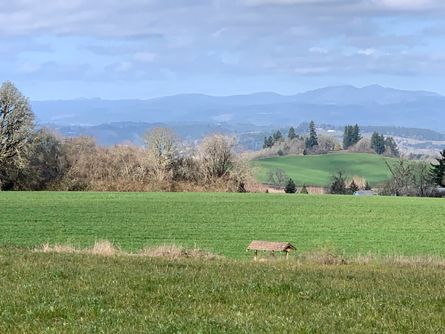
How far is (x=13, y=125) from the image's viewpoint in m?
76.2

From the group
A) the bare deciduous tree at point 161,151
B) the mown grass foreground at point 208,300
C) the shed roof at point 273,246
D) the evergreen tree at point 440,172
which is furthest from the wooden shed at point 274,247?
the evergreen tree at point 440,172

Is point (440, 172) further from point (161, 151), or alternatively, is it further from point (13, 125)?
point (13, 125)

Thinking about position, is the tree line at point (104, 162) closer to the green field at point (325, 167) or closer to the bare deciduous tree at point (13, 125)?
the bare deciduous tree at point (13, 125)

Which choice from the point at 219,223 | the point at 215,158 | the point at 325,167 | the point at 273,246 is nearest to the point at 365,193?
the point at 215,158

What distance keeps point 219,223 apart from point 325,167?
A: 12573 centimetres

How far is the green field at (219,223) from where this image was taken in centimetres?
3297

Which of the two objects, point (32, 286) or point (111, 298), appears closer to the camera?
point (111, 298)

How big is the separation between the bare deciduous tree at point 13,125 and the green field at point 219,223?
13181 mm

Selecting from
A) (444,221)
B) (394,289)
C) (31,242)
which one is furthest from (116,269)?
(444,221)

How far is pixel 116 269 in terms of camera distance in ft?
46.0

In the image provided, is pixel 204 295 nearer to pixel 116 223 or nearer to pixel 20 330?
pixel 20 330

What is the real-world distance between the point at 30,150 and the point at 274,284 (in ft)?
225

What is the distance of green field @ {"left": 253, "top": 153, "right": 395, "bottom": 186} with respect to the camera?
146 metres

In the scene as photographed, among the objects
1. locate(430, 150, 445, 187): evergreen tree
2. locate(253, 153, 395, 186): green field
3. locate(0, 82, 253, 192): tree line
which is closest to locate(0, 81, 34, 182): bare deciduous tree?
locate(0, 82, 253, 192): tree line
